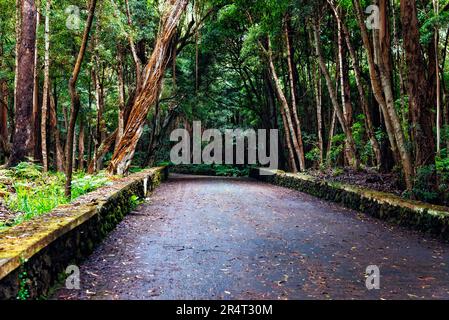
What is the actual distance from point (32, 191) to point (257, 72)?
56.3 feet

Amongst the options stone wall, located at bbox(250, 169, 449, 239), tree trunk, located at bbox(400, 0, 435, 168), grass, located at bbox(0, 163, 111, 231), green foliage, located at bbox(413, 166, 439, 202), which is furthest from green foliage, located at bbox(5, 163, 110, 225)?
tree trunk, located at bbox(400, 0, 435, 168)

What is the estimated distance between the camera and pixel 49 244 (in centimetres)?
409

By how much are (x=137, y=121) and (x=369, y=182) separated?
7725 millimetres

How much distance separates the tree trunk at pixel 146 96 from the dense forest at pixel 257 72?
0.05 m

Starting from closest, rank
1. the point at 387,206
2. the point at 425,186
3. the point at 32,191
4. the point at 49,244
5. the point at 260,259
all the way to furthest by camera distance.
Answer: the point at 49,244
the point at 260,259
the point at 387,206
the point at 425,186
the point at 32,191

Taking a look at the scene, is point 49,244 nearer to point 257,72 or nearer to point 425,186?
point 425,186

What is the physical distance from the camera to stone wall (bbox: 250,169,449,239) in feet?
21.9

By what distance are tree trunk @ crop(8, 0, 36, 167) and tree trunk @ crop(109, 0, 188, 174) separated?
9.25ft

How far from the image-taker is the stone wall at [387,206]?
6683 millimetres

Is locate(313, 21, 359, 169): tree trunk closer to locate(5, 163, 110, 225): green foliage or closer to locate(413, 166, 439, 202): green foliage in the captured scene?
locate(413, 166, 439, 202): green foliage

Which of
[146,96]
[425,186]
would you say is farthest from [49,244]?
[146,96]

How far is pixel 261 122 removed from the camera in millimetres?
26984
